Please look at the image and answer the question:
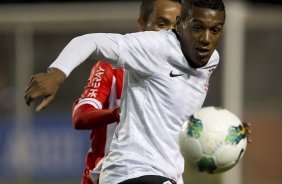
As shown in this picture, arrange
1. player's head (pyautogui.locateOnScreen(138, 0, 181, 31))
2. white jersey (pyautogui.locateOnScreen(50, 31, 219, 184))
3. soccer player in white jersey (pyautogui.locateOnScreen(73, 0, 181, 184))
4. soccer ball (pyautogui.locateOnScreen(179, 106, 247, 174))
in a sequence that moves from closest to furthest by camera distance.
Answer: white jersey (pyautogui.locateOnScreen(50, 31, 219, 184)) < soccer ball (pyautogui.locateOnScreen(179, 106, 247, 174)) < soccer player in white jersey (pyautogui.locateOnScreen(73, 0, 181, 184)) < player's head (pyautogui.locateOnScreen(138, 0, 181, 31))

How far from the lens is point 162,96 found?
4.65 m

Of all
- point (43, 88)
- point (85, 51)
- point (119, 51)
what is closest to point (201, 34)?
point (119, 51)

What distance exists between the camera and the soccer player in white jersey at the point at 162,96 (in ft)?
15.1

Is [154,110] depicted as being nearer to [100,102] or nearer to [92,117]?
[92,117]

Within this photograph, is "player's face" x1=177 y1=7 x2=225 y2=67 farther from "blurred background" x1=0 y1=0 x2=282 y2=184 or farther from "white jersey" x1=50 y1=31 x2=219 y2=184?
"blurred background" x1=0 y1=0 x2=282 y2=184

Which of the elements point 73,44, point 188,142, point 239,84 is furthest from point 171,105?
point 239,84

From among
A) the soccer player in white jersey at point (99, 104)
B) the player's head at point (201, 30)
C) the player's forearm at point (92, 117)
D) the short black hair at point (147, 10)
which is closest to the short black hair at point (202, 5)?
the player's head at point (201, 30)

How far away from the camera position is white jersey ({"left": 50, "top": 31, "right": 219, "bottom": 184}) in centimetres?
455

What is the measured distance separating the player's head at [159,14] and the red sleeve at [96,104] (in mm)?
560

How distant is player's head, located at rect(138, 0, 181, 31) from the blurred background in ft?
19.0

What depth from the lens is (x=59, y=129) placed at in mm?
12086

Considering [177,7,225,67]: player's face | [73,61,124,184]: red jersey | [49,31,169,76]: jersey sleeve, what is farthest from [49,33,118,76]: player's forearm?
[73,61,124,184]: red jersey

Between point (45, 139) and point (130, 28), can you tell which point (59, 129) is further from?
point (130, 28)

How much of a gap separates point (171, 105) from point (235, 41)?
7634mm
